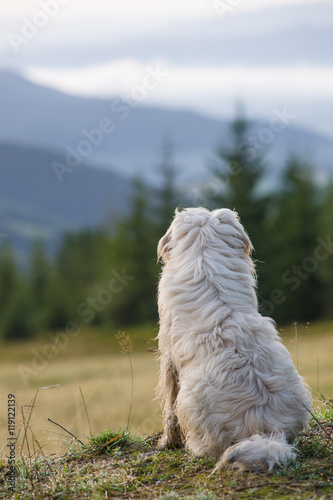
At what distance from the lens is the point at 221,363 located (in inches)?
189

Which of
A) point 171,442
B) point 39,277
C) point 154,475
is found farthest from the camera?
point 39,277

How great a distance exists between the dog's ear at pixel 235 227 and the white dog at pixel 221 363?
81 millimetres

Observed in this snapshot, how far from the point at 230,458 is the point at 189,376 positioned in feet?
2.57

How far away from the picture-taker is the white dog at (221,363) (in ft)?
15.4

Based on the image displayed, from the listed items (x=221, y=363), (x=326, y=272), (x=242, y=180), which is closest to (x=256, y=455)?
(x=221, y=363)

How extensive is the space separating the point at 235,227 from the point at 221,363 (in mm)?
1592

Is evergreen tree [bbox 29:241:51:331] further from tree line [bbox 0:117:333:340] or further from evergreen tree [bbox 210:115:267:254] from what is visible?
evergreen tree [bbox 210:115:267:254]

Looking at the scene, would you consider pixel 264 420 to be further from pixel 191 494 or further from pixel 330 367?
pixel 330 367

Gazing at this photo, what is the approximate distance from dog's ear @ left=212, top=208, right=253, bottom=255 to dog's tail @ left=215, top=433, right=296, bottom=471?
6.65 ft

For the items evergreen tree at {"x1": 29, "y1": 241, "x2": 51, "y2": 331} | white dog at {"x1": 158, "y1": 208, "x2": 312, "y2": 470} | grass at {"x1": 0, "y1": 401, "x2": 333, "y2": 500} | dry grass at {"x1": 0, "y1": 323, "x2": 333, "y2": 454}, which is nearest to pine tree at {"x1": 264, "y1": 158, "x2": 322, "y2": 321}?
dry grass at {"x1": 0, "y1": 323, "x2": 333, "y2": 454}

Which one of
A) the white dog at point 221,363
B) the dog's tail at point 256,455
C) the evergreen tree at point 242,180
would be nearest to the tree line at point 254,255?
the evergreen tree at point 242,180

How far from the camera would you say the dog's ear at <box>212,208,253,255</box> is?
5801 millimetres

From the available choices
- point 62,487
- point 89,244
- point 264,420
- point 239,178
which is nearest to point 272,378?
point 264,420

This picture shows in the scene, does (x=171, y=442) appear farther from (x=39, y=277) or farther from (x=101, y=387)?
(x=39, y=277)
